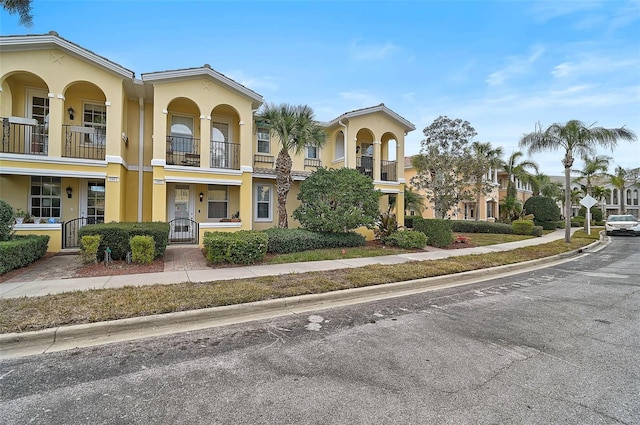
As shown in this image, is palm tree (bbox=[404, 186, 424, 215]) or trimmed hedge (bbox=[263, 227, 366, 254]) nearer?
trimmed hedge (bbox=[263, 227, 366, 254])

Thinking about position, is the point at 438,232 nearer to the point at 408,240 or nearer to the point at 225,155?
the point at 408,240

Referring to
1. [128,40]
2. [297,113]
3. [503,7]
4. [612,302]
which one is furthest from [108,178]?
[503,7]

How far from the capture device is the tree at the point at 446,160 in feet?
53.4

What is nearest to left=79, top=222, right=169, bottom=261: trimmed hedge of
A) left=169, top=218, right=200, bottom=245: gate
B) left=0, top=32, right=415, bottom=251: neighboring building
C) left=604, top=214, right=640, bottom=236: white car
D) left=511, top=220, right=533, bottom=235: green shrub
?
left=0, top=32, right=415, bottom=251: neighboring building

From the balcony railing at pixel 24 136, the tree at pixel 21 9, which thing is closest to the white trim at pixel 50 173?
the balcony railing at pixel 24 136

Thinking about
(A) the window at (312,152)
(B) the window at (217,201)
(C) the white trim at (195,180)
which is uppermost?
(A) the window at (312,152)

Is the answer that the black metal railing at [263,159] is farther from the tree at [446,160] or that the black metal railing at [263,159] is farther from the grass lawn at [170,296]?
the grass lawn at [170,296]

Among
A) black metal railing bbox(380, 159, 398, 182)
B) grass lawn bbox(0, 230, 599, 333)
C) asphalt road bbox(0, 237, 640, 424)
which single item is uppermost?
black metal railing bbox(380, 159, 398, 182)

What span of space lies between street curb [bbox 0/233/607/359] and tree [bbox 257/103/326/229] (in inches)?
279

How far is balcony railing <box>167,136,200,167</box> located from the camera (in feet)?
45.4

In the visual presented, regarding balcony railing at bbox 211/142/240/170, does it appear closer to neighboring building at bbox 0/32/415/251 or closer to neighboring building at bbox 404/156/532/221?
neighboring building at bbox 0/32/415/251

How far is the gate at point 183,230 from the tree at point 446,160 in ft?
40.4

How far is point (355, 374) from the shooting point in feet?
11.1

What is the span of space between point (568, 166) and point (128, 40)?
23757mm
